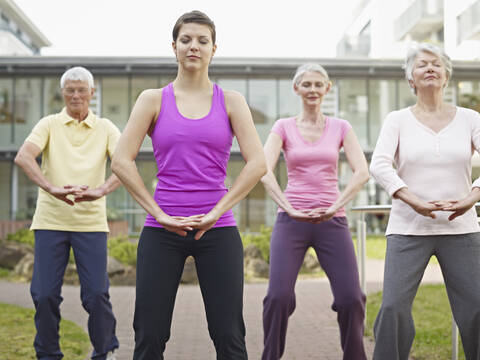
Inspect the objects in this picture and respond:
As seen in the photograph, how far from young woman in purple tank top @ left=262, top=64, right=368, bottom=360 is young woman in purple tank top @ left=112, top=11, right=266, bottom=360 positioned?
1283mm

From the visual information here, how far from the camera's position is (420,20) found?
22.8 meters

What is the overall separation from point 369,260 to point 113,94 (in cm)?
1425

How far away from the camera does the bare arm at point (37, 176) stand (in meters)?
4.34

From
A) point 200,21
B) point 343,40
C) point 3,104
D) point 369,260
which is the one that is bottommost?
point 369,260

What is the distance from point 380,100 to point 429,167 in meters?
23.8

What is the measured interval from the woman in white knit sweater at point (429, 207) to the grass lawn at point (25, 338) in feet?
10.4

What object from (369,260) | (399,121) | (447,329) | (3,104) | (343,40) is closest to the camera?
(399,121)

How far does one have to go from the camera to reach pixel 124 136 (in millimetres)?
3082

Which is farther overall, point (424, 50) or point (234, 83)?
point (234, 83)

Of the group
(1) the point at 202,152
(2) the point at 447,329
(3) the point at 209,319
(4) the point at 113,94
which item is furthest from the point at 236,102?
(4) the point at 113,94

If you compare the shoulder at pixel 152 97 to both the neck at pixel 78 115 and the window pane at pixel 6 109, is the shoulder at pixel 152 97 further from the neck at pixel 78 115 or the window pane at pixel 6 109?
the window pane at pixel 6 109

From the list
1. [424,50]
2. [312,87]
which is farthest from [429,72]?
[312,87]

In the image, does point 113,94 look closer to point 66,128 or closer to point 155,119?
point 66,128

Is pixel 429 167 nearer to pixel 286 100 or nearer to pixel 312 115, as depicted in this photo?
pixel 312 115
